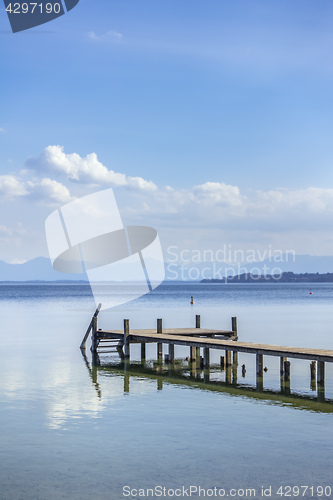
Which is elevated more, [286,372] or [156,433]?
[286,372]

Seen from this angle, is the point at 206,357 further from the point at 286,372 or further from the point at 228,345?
the point at 286,372

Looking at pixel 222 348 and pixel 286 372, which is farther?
pixel 222 348

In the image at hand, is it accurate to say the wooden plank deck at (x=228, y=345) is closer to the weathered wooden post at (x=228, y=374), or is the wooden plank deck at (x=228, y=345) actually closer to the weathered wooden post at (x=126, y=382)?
Answer: the weathered wooden post at (x=228, y=374)

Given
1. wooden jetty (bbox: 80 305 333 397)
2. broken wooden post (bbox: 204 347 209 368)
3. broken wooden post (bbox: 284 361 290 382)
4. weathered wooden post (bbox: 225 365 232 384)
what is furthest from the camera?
broken wooden post (bbox: 204 347 209 368)

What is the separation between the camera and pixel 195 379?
84.2 ft

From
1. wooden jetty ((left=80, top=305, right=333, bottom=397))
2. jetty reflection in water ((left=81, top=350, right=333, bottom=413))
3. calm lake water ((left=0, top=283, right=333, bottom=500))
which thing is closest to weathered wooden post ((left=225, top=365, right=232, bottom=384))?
jetty reflection in water ((left=81, top=350, right=333, bottom=413))

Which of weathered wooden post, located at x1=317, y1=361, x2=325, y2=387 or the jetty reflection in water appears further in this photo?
weathered wooden post, located at x1=317, y1=361, x2=325, y2=387

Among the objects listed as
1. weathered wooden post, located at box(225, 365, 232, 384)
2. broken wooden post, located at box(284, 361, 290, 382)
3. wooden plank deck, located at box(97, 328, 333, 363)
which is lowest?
weathered wooden post, located at box(225, 365, 232, 384)

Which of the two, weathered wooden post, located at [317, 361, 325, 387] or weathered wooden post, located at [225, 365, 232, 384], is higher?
weathered wooden post, located at [317, 361, 325, 387]

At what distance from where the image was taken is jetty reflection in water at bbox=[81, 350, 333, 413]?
21031 millimetres

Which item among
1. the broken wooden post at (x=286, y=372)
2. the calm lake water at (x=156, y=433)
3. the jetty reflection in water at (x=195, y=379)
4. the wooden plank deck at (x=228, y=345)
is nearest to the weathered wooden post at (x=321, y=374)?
the calm lake water at (x=156, y=433)

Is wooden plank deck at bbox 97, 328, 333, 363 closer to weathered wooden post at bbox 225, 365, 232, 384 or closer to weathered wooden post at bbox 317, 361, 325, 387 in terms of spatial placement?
weathered wooden post at bbox 317, 361, 325, 387

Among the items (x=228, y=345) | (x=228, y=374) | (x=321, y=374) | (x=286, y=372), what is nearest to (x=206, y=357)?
(x=228, y=374)

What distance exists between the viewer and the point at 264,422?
18.1 m
